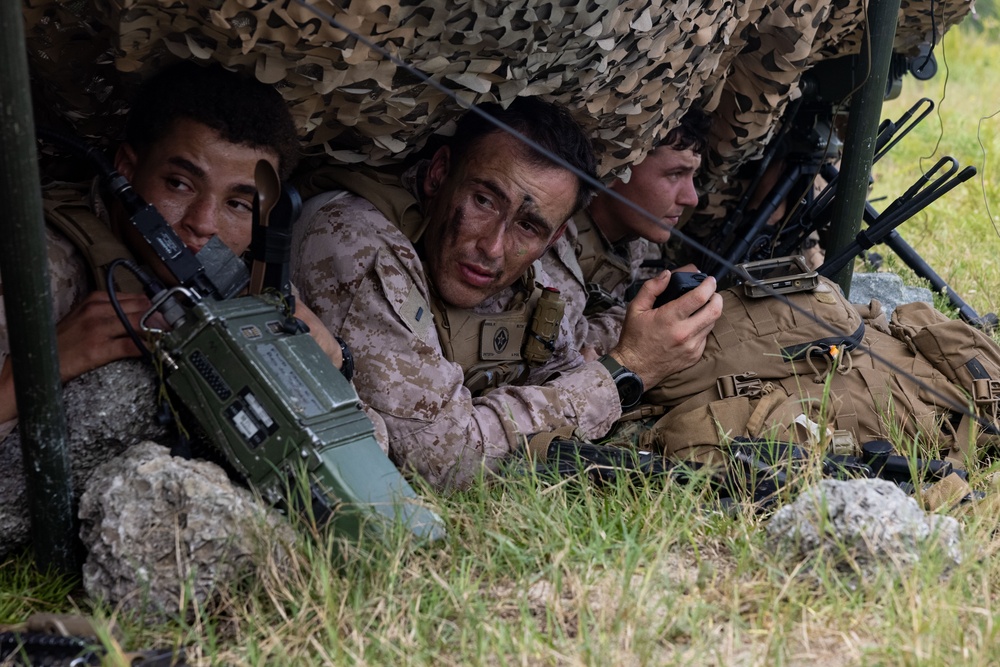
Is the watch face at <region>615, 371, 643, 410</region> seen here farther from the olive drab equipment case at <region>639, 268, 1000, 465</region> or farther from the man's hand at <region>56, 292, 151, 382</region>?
the man's hand at <region>56, 292, 151, 382</region>

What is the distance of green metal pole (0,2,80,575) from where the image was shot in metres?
2.33

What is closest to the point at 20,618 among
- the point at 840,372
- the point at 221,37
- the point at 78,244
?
the point at 78,244

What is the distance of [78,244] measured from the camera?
304 cm

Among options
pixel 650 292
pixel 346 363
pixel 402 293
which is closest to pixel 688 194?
pixel 650 292

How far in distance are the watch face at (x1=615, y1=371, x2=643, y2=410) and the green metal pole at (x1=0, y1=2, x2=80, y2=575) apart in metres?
2.04

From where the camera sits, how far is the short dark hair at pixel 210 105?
129 inches

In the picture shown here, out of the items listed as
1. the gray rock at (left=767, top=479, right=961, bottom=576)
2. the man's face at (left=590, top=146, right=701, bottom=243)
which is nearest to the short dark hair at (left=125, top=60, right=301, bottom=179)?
the gray rock at (left=767, top=479, right=961, bottom=576)

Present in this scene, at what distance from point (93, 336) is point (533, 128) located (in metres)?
1.78

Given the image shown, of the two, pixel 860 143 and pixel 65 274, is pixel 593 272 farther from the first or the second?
pixel 65 274

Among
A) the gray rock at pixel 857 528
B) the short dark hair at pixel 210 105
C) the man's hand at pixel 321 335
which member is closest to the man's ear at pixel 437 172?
the short dark hair at pixel 210 105

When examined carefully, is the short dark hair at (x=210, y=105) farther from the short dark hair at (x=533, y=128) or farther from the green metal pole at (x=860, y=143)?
the green metal pole at (x=860, y=143)

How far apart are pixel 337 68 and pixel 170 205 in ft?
2.17

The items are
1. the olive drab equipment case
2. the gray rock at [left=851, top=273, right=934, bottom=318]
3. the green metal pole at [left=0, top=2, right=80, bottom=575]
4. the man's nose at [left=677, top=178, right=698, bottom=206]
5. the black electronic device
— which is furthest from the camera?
the gray rock at [left=851, top=273, right=934, bottom=318]

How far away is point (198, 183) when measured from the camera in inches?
129
